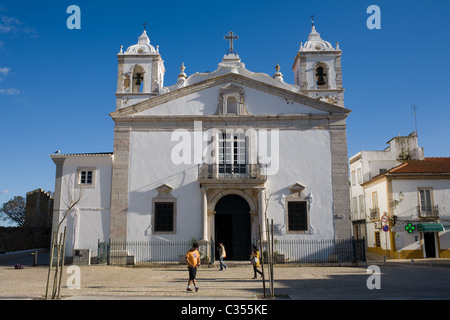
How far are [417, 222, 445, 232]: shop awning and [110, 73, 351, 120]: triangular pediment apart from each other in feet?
34.4

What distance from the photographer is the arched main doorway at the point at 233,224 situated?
69.7 ft

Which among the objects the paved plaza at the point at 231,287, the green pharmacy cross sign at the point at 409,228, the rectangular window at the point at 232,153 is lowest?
the paved plaza at the point at 231,287

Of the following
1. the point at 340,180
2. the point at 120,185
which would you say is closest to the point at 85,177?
the point at 120,185

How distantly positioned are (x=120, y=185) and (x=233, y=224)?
6.31m

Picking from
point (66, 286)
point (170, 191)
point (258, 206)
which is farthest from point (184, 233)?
point (66, 286)

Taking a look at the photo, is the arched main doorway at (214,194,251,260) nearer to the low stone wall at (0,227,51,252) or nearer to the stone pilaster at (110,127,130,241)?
the stone pilaster at (110,127,130,241)

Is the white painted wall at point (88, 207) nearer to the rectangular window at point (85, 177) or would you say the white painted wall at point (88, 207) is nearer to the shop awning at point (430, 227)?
the rectangular window at point (85, 177)

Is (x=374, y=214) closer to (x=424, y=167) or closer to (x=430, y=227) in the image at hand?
(x=430, y=227)

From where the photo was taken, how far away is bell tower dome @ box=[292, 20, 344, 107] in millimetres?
23281

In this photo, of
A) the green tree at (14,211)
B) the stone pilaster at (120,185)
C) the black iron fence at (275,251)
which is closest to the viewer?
the black iron fence at (275,251)

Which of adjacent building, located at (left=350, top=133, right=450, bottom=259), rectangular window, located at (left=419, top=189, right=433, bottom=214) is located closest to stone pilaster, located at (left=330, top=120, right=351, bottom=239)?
adjacent building, located at (left=350, top=133, right=450, bottom=259)

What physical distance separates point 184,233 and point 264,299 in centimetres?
1160

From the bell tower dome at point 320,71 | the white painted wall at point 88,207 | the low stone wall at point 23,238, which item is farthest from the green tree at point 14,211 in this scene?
the bell tower dome at point 320,71

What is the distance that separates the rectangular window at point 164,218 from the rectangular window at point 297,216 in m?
6.16
